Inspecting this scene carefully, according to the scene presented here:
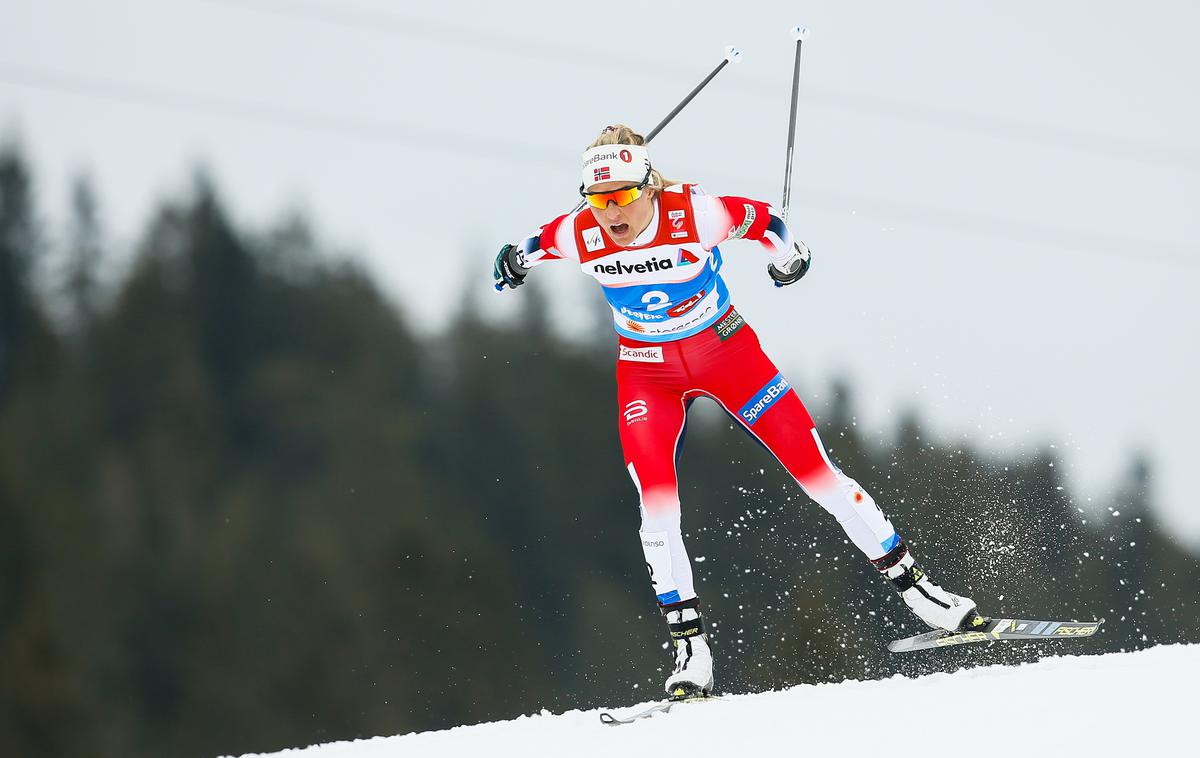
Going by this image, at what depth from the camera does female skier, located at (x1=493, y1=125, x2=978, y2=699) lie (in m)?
5.34

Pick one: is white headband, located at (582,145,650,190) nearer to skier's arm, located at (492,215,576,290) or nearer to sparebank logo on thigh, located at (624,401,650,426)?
skier's arm, located at (492,215,576,290)

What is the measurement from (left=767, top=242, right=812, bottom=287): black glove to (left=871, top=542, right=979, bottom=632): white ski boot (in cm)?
127

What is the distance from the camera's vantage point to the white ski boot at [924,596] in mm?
5535

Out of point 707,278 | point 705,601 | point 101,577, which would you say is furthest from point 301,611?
point 707,278

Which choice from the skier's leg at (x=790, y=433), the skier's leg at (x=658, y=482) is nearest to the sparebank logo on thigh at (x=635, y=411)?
the skier's leg at (x=658, y=482)

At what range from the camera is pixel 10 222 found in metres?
30.9

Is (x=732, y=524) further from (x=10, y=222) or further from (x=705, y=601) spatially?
(x=10, y=222)

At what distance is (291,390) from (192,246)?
14.7 feet

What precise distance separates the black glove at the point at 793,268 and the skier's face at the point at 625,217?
25.6 inches

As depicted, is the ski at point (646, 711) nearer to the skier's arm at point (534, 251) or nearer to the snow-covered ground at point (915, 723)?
the snow-covered ground at point (915, 723)

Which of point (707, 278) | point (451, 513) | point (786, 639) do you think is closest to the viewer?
point (707, 278)

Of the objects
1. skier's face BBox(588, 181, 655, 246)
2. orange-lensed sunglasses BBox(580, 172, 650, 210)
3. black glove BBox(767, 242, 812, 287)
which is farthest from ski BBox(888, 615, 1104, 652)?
orange-lensed sunglasses BBox(580, 172, 650, 210)

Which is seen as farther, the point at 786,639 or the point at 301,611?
the point at 301,611

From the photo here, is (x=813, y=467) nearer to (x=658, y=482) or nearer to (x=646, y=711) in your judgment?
(x=658, y=482)
